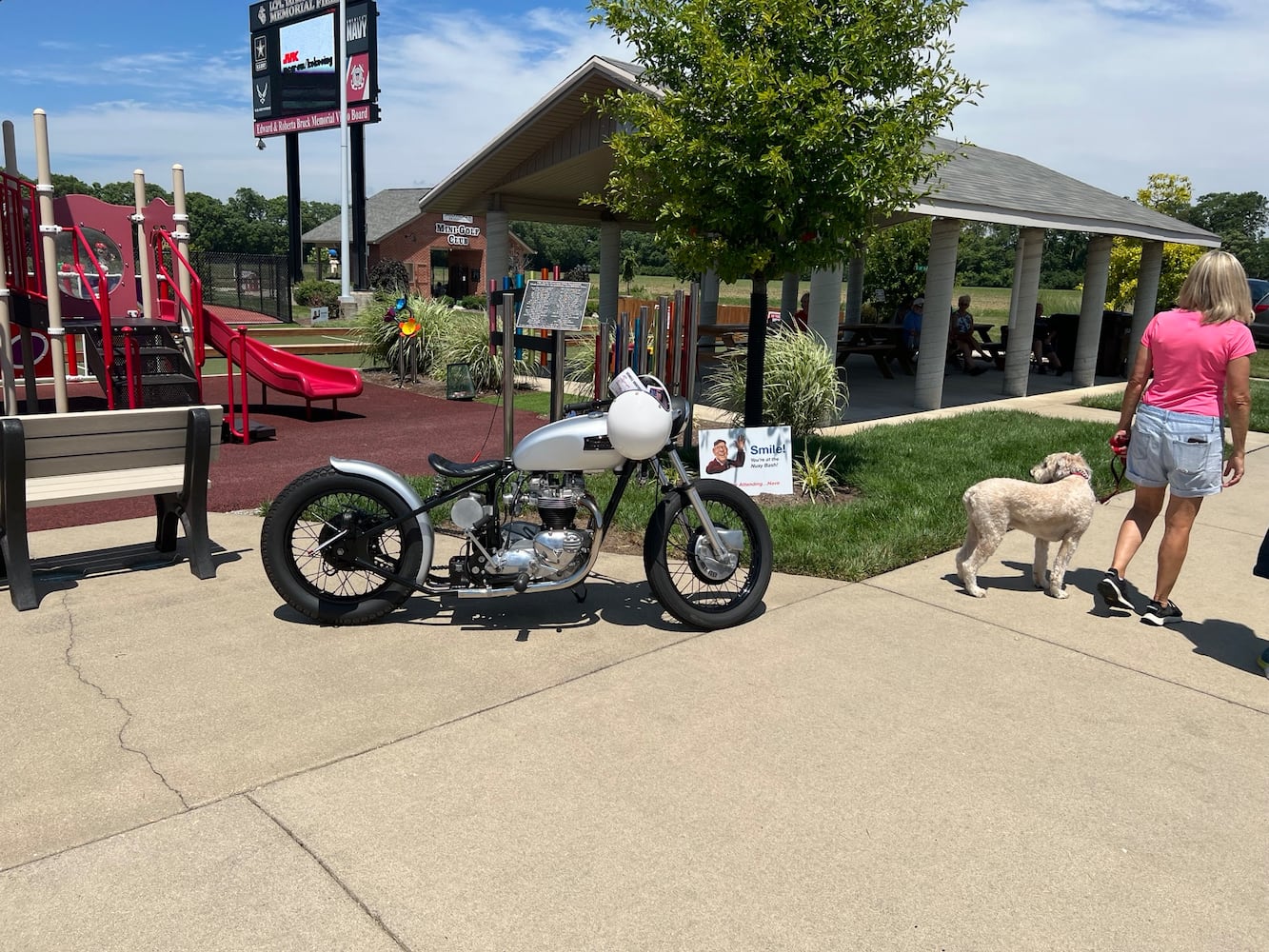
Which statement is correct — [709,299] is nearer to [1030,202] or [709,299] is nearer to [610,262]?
[610,262]

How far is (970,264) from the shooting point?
67.9 meters

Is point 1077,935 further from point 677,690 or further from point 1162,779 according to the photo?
point 677,690

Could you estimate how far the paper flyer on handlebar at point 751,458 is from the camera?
600 cm

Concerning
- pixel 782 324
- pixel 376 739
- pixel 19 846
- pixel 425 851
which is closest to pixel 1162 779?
pixel 425 851

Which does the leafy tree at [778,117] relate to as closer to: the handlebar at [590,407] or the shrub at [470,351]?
the handlebar at [590,407]

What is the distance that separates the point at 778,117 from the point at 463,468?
11.6 ft

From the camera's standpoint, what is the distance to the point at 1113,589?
5059 millimetres

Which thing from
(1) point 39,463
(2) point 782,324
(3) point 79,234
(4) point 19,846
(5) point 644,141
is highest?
(5) point 644,141

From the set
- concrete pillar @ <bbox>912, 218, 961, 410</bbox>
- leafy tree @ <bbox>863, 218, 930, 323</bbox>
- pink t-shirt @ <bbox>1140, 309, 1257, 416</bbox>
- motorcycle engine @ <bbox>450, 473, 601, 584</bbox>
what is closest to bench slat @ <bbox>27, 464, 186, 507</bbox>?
motorcycle engine @ <bbox>450, 473, 601, 584</bbox>

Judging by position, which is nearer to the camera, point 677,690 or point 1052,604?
point 677,690

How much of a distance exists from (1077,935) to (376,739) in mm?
Result: 2340

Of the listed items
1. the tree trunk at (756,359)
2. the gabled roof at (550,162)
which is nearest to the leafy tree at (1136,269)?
the gabled roof at (550,162)

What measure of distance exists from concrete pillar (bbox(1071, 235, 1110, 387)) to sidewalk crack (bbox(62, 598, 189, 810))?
16.5 metres

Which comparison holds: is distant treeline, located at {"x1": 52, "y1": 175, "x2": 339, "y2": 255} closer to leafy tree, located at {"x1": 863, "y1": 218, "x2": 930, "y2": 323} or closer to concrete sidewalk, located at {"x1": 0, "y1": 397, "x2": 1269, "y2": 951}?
leafy tree, located at {"x1": 863, "y1": 218, "x2": 930, "y2": 323}
